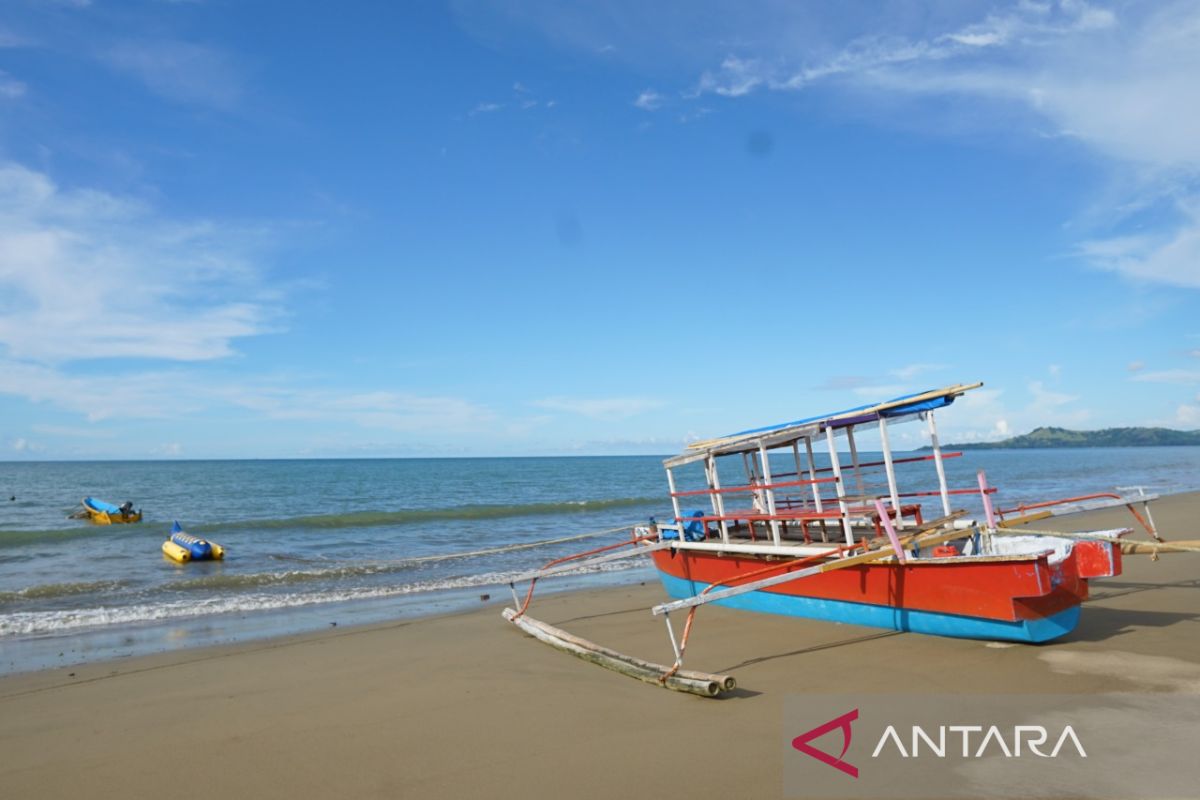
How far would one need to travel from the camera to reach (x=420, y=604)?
14727 millimetres

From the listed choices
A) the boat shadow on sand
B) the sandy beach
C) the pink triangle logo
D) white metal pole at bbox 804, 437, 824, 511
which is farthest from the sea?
the pink triangle logo

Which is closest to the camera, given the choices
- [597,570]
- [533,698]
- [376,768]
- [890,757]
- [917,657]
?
[890,757]

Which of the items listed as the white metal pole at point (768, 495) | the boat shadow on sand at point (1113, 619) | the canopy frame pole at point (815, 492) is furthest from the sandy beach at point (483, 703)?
the canopy frame pole at point (815, 492)

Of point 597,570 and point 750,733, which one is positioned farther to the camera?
point 597,570

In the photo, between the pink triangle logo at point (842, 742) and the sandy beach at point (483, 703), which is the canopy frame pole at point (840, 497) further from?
the pink triangle logo at point (842, 742)

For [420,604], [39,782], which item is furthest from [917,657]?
[420,604]

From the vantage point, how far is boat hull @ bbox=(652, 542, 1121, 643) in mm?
8078

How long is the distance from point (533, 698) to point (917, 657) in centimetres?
446

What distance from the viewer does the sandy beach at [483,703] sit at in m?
5.73

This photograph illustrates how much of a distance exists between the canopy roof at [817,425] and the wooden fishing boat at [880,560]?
0.02m

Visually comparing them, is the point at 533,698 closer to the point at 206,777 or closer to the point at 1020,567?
the point at 206,777

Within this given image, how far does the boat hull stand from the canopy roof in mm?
2125

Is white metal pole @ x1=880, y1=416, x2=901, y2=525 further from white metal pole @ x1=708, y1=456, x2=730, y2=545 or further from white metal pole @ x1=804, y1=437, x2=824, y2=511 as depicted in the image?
white metal pole @ x1=708, y1=456, x2=730, y2=545

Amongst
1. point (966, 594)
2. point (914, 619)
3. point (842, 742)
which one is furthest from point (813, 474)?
point (842, 742)
